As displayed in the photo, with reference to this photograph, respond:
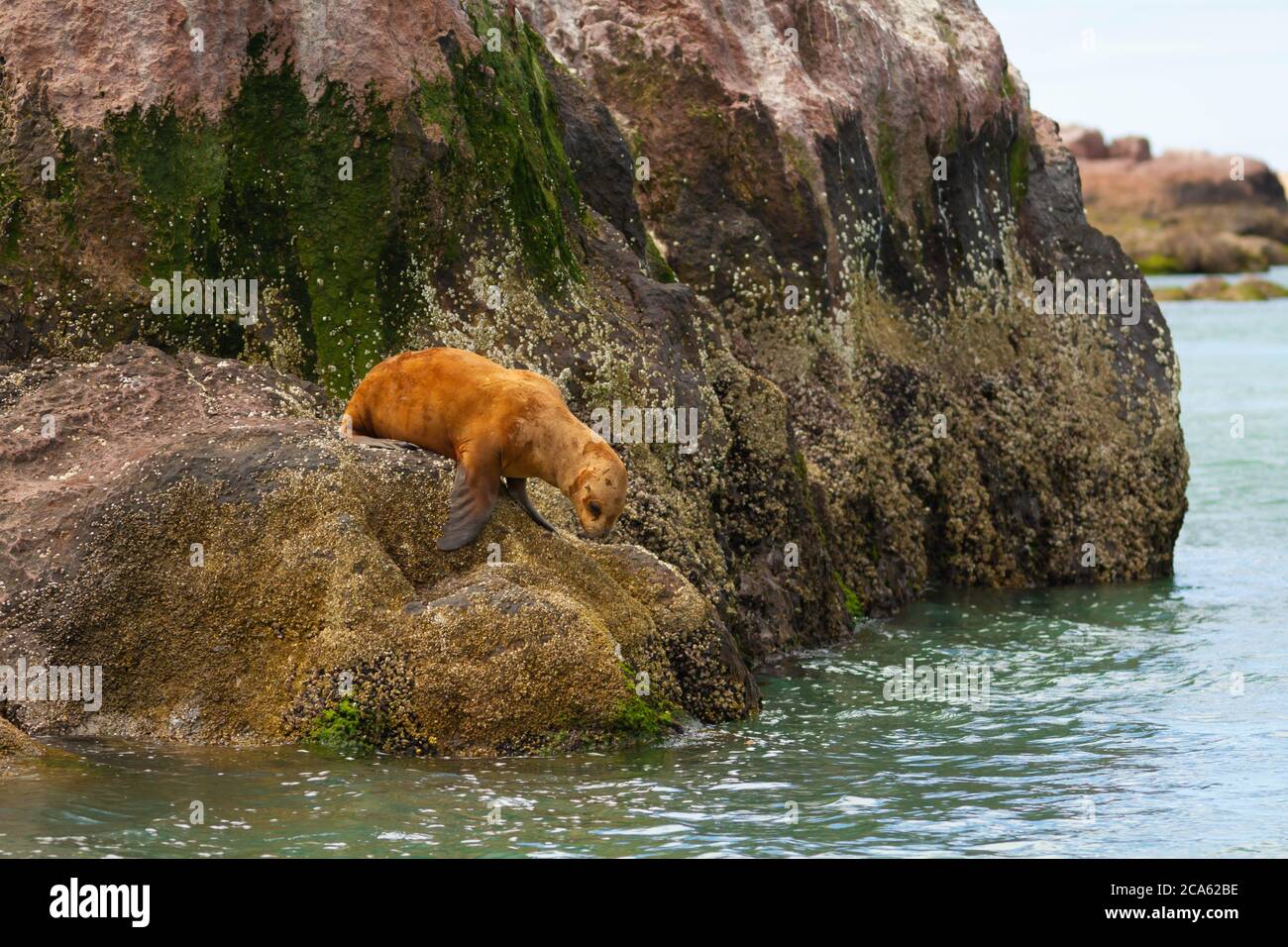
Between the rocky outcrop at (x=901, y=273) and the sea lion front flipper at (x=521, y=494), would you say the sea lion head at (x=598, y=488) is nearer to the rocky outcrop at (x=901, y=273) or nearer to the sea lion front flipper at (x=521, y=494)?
the sea lion front flipper at (x=521, y=494)

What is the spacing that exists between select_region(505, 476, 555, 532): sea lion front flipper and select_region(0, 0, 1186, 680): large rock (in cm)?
55

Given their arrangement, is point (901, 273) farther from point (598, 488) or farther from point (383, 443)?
point (383, 443)

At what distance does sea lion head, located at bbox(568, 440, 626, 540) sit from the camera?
1025 centimetres

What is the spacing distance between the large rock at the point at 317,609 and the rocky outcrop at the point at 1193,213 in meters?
79.4

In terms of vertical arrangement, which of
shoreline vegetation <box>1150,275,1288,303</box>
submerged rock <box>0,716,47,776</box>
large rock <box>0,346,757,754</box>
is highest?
shoreline vegetation <box>1150,275,1288,303</box>

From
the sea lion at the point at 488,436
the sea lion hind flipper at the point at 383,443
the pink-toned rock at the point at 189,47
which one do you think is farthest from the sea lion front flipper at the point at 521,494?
the pink-toned rock at the point at 189,47

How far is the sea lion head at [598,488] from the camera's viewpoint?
1025 centimetres

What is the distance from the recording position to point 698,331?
45.0ft

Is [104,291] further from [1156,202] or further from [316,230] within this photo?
[1156,202]

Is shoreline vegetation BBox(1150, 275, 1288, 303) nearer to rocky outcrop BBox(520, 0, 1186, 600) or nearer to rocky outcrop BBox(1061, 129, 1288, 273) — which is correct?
rocky outcrop BBox(1061, 129, 1288, 273)

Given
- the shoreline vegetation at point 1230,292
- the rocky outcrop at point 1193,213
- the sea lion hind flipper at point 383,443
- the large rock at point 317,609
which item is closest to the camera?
the large rock at point 317,609

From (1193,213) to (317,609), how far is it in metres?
86.6

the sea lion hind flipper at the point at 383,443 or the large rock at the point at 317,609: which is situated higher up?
the sea lion hind flipper at the point at 383,443

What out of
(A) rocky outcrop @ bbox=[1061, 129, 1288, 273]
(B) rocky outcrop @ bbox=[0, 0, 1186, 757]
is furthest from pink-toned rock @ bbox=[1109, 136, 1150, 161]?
(B) rocky outcrop @ bbox=[0, 0, 1186, 757]
